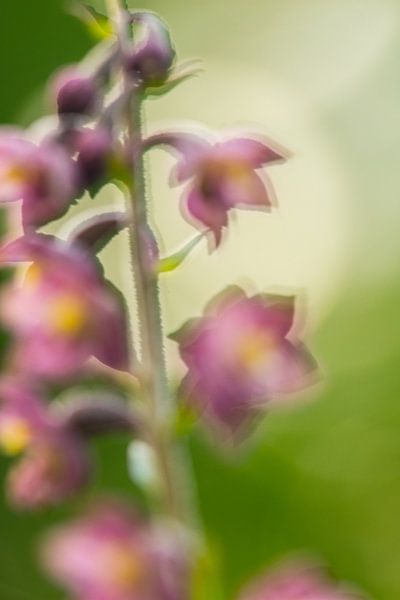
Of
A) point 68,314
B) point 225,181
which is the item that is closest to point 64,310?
point 68,314

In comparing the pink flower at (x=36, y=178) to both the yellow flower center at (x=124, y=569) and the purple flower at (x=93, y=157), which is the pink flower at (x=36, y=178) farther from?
the yellow flower center at (x=124, y=569)

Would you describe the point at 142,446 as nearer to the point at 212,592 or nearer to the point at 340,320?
the point at 212,592

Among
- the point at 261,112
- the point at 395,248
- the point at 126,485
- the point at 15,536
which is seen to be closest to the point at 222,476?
the point at 126,485

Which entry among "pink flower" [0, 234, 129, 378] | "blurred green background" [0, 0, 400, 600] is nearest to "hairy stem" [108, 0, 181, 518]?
"pink flower" [0, 234, 129, 378]

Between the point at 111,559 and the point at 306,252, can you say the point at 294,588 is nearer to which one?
the point at 111,559

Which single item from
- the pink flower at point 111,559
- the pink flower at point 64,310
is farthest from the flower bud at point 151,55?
the pink flower at point 111,559

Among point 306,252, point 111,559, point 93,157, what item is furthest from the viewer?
point 306,252
